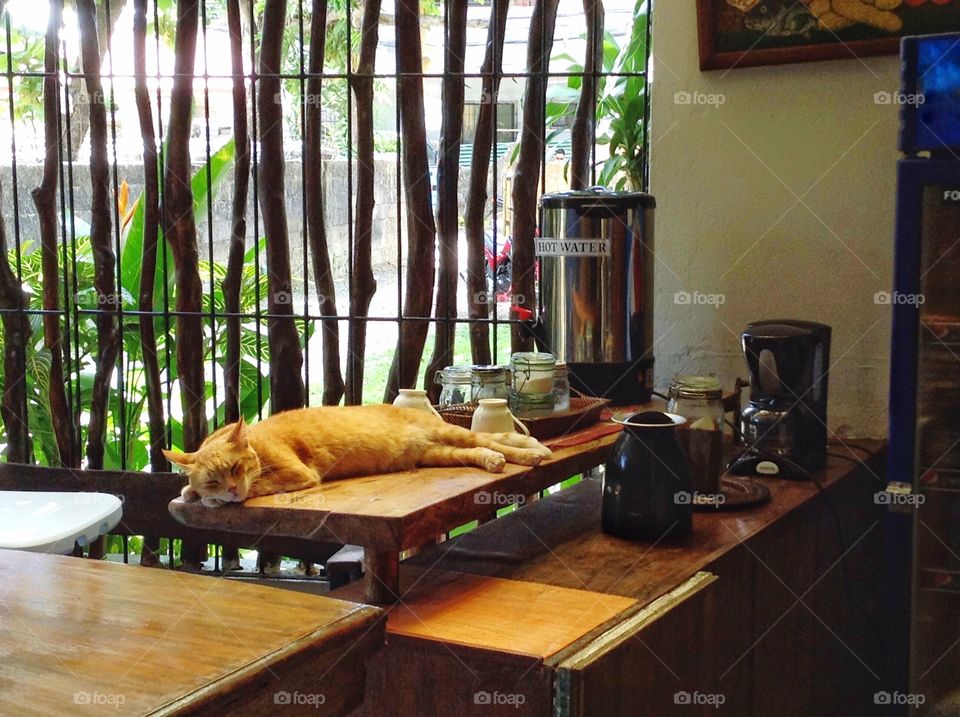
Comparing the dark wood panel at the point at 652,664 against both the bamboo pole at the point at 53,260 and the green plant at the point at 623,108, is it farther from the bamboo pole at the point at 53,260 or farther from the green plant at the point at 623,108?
the bamboo pole at the point at 53,260

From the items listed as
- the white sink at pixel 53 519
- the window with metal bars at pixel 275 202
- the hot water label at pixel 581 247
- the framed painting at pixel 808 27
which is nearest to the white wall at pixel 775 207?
the framed painting at pixel 808 27

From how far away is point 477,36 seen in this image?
8.10 meters

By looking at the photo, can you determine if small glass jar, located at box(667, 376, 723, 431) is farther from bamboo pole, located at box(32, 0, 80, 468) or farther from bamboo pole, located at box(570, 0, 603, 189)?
bamboo pole, located at box(32, 0, 80, 468)

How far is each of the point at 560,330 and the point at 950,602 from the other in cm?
98

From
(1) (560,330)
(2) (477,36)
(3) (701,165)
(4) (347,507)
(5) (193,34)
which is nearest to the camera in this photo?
(4) (347,507)

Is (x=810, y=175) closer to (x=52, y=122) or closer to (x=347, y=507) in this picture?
(x=347, y=507)

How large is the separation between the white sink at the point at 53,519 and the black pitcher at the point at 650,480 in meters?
1.14

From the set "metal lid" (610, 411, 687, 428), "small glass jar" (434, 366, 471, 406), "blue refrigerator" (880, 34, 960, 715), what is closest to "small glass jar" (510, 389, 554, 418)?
"small glass jar" (434, 366, 471, 406)

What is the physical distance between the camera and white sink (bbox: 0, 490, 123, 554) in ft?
7.74

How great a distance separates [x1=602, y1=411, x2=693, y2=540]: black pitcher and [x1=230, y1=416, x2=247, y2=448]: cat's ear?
64 cm

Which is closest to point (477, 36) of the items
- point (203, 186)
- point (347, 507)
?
point (203, 186)

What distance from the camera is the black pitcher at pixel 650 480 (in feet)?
6.54

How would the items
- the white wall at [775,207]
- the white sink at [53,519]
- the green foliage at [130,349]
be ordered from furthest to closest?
the green foliage at [130,349], the white wall at [775,207], the white sink at [53,519]

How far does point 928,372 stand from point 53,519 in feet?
6.04
